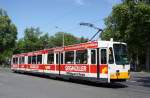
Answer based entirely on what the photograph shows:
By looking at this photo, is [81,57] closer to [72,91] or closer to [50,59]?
[72,91]

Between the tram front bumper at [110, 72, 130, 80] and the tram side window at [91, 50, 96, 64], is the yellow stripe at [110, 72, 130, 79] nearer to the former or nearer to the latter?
the tram front bumper at [110, 72, 130, 80]

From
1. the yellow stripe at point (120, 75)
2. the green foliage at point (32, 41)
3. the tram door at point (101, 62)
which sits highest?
the green foliage at point (32, 41)

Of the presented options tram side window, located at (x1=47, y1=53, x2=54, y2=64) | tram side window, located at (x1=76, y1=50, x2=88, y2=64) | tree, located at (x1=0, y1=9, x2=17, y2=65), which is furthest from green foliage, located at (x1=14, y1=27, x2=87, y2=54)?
tram side window, located at (x1=76, y1=50, x2=88, y2=64)

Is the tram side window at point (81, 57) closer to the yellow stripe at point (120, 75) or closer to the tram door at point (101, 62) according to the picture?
the tram door at point (101, 62)

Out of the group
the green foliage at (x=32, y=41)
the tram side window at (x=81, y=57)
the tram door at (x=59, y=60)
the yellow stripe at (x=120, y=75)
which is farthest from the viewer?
the green foliage at (x=32, y=41)

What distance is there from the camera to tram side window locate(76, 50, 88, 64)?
85.1ft

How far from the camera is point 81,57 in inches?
1049

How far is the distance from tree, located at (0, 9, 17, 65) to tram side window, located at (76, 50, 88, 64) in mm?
77685

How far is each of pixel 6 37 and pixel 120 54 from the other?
82343 millimetres

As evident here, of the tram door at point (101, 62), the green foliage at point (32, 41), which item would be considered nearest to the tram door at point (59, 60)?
the tram door at point (101, 62)

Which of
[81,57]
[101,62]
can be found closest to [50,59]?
[81,57]

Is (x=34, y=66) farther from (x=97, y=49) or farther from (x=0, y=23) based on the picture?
(x=0, y=23)

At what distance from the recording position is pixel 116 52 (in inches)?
933

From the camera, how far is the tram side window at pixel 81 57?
2593cm
